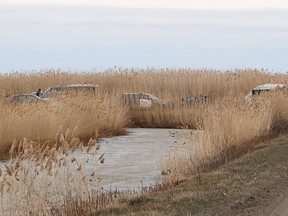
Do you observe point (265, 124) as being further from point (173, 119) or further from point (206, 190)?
point (206, 190)

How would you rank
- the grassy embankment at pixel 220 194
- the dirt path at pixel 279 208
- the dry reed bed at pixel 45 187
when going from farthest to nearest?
1. the grassy embankment at pixel 220 194
2. the dirt path at pixel 279 208
3. the dry reed bed at pixel 45 187

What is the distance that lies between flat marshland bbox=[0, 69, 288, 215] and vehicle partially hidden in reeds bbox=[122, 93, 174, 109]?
272 mm

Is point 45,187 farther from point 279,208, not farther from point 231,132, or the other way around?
point 231,132

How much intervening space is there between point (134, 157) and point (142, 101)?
38.4 ft

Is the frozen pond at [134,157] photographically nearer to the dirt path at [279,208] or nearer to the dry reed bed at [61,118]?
the dry reed bed at [61,118]

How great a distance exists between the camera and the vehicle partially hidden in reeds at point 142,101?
103 feet

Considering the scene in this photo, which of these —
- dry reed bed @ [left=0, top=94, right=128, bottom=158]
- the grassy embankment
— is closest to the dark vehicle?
dry reed bed @ [left=0, top=94, right=128, bottom=158]

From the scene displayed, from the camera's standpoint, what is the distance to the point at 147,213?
33.2ft

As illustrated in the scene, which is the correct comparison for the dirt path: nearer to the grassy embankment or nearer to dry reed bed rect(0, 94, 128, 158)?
the grassy embankment

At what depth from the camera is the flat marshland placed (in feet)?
57.2

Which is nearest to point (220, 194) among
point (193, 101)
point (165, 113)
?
point (165, 113)

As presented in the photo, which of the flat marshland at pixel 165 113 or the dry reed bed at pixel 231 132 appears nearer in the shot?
the dry reed bed at pixel 231 132

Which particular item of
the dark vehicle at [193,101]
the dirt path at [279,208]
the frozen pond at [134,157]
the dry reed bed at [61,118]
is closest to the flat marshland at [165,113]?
the dry reed bed at [61,118]

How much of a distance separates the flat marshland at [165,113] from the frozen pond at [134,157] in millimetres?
684
